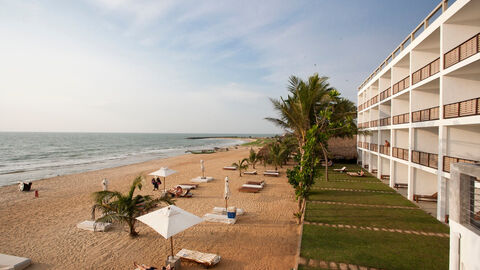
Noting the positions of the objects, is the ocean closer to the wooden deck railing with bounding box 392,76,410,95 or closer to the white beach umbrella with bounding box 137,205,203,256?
the white beach umbrella with bounding box 137,205,203,256

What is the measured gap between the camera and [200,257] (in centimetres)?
663

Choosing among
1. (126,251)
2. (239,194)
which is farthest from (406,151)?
(126,251)

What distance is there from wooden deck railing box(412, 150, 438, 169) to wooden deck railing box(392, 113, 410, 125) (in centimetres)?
213

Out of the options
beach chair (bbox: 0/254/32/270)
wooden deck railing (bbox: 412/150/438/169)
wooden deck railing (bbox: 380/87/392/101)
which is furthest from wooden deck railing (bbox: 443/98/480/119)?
beach chair (bbox: 0/254/32/270)

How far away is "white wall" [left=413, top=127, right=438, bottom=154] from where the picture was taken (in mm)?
12336

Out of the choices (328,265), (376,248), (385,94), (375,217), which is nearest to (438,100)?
(385,94)

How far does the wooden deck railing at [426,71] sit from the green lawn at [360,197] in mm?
6177

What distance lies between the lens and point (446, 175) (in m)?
9.41

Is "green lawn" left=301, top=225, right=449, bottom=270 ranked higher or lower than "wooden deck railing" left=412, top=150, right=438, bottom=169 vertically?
lower

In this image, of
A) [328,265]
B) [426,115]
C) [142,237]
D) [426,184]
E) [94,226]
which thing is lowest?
[142,237]

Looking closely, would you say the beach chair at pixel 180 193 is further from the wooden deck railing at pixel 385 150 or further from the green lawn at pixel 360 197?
the wooden deck railing at pixel 385 150

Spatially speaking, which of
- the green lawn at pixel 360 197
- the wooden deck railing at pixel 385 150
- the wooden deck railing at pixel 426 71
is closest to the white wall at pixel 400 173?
the wooden deck railing at pixel 385 150

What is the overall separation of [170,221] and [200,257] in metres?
1.46

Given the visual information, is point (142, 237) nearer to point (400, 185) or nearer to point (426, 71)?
point (426, 71)
